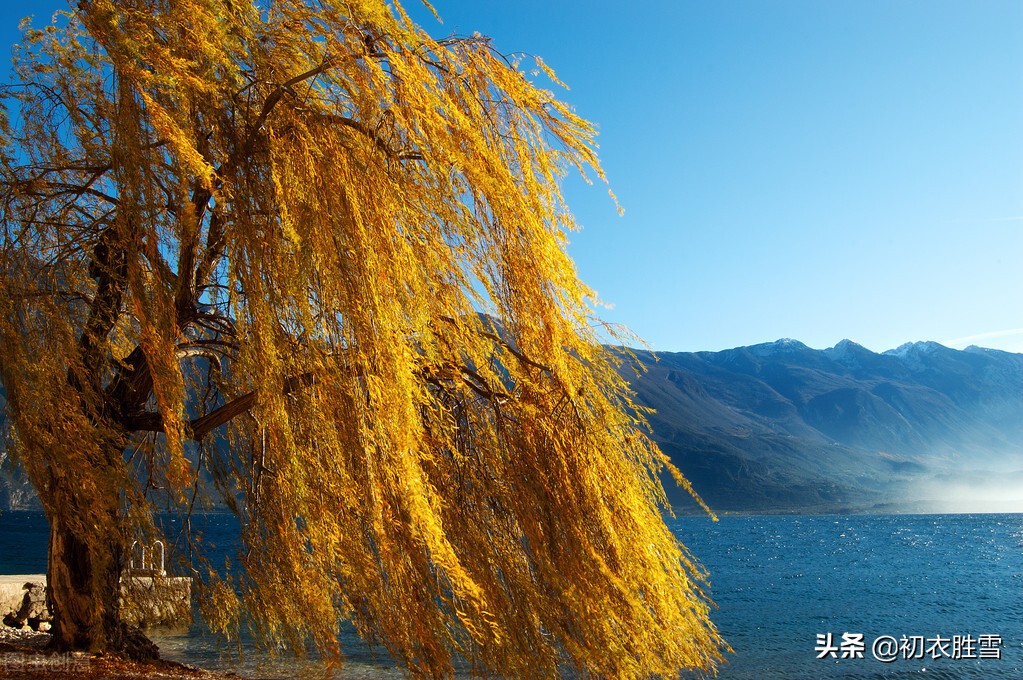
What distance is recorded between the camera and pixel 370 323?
4465 mm

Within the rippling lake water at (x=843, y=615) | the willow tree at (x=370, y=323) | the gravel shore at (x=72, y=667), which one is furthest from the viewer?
the rippling lake water at (x=843, y=615)

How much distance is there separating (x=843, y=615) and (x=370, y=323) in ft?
103

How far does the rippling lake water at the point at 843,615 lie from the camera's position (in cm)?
1741

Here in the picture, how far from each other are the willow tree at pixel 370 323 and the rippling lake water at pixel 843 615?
289 cm

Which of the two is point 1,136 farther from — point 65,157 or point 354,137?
point 354,137

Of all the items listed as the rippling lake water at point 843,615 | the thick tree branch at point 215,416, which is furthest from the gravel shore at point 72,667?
the thick tree branch at point 215,416

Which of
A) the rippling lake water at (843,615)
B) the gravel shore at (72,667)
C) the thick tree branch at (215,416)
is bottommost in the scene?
the rippling lake water at (843,615)

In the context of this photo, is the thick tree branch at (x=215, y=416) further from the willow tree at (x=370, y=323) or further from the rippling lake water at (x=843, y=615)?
the rippling lake water at (x=843, y=615)

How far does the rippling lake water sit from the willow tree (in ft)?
9.50

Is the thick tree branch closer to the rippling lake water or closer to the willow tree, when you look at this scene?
the willow tree

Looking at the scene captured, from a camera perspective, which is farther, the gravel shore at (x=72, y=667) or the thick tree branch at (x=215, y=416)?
the gravel shore at (x=72, y=667)

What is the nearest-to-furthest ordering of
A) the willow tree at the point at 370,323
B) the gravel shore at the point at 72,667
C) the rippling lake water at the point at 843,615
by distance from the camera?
the willow tree at the point at 370,323, the gravel shore at the point at 72,667, the rippling lake water at the point at 843,615

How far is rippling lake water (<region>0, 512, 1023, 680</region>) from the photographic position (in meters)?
17.4

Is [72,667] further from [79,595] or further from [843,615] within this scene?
[843,615]
